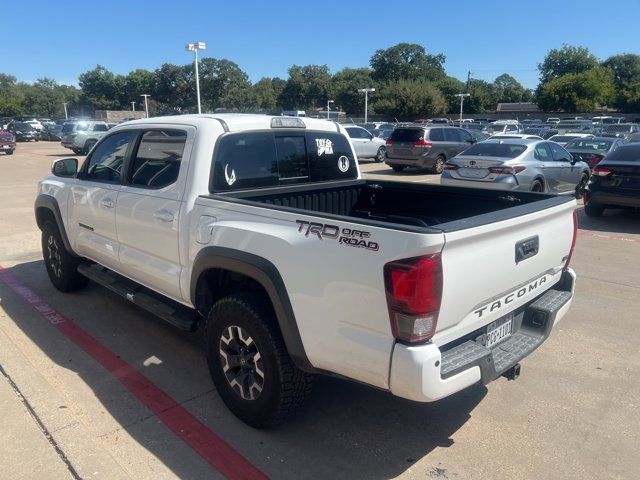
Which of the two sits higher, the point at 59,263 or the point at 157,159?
the point at 157,159

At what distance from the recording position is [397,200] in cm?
452

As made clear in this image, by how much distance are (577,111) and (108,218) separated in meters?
75.8

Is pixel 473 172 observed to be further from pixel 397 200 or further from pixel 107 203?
pixel 107 203

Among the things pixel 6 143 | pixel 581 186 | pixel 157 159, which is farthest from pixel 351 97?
pixel 157 159

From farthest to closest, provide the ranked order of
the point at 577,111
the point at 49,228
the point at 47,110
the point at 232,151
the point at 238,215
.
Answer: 1. the point at 47,110
2. the point at 577,111
3. the point at 49,228
4. the point at 232,151
5. the point at 238,215

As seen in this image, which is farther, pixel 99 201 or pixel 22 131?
pixel 22 131

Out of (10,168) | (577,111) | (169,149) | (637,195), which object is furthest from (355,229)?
(577,111)

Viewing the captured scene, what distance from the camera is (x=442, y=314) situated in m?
2.43

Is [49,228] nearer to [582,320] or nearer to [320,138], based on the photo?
[320,138]

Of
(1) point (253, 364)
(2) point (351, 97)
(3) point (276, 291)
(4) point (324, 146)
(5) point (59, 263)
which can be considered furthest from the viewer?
(2) point (351, 97)

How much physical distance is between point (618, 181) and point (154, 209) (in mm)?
8774

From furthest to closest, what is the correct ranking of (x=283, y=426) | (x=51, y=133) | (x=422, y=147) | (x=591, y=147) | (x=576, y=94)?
1. (x=576, y=94)
2. (x=51, y=133)
3. (x=422, y=147)
4. (x=591, y=147)
5. (x=283, y=426)

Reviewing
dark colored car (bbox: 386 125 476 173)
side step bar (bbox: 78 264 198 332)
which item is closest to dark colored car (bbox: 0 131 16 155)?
dark colored car (bbox: 386 125 476 173)

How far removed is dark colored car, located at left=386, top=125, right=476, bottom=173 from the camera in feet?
58.6
